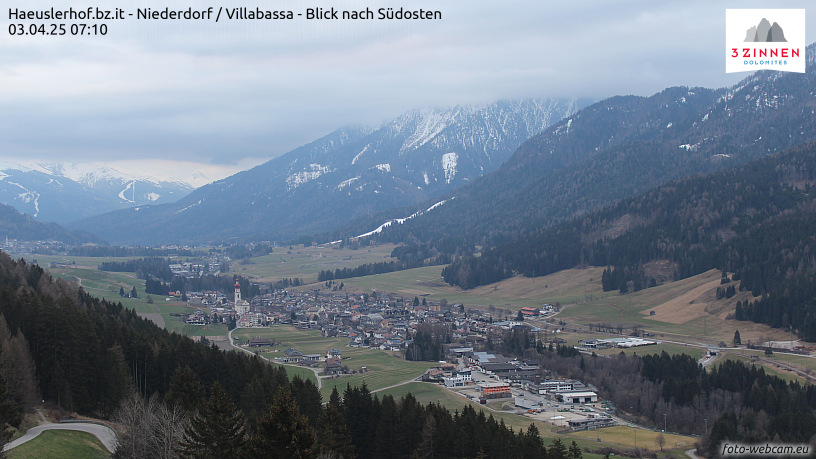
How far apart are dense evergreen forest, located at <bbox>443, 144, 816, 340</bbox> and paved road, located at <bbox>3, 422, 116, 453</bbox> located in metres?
99.4

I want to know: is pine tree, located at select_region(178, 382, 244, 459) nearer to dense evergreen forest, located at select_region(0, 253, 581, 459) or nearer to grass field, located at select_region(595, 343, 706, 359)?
dense evergreen forest, located at select_region(0, 253, 581, 459)

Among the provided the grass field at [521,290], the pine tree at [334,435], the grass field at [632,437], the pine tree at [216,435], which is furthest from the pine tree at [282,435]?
the grass field at [521,290]

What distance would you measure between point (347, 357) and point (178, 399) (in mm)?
62987

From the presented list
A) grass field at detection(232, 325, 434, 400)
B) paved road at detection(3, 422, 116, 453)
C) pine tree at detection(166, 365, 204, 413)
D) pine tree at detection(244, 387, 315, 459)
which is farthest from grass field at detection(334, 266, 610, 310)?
pine tree at detection(244, 387, 315, 459)

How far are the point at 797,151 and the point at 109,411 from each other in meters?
186

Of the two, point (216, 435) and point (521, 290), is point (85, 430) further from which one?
point (521, 290)

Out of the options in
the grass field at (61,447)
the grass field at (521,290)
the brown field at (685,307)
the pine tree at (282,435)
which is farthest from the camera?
the grass field at (521,290)

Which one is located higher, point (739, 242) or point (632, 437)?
point (739, 242)

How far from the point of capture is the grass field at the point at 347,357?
87.9 meters

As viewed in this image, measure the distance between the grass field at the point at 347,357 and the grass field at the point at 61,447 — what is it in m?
34.3

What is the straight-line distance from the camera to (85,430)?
43.9 meters

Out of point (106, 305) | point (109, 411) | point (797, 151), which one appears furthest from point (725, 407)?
point (797, 151)

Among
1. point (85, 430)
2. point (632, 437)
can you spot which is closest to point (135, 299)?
point (632, 437)

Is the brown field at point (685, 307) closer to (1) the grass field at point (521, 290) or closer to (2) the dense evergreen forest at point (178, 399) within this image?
(1) the grass field at point (521, 290)
